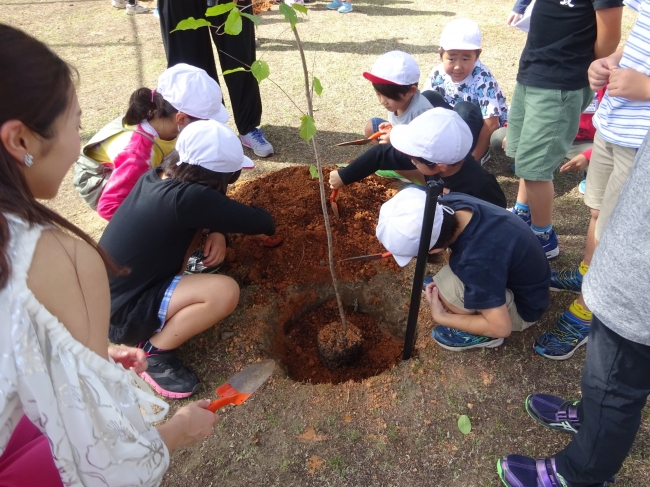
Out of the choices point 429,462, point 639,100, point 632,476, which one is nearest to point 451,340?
point 429,462

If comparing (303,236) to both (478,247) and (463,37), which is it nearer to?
(478,247)

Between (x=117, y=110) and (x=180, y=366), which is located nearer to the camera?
(x=180, y=366)

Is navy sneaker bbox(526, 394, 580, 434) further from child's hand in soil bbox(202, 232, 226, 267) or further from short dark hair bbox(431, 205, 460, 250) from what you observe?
child's hand in soil bbox(202, 232, 226, 267)

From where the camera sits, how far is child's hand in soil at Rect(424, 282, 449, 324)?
224 centimetres

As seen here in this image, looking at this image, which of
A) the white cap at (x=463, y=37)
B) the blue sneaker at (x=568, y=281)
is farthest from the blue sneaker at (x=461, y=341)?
the white cap at (x=463, y=37)

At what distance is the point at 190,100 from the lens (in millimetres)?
2773

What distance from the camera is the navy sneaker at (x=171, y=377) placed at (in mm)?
2229

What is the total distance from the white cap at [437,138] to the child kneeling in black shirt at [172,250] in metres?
0.90

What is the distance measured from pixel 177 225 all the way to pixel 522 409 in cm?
171

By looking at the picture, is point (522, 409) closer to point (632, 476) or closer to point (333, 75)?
point (632, 476)

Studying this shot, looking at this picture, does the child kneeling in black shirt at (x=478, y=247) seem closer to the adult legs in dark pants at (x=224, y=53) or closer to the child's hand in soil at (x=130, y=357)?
the child's hand in soil at (x=130, y=357)

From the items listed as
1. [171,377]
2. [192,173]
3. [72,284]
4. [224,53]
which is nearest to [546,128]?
[192,173]

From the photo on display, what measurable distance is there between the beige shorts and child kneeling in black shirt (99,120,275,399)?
1.00 metres

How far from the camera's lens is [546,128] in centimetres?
262
